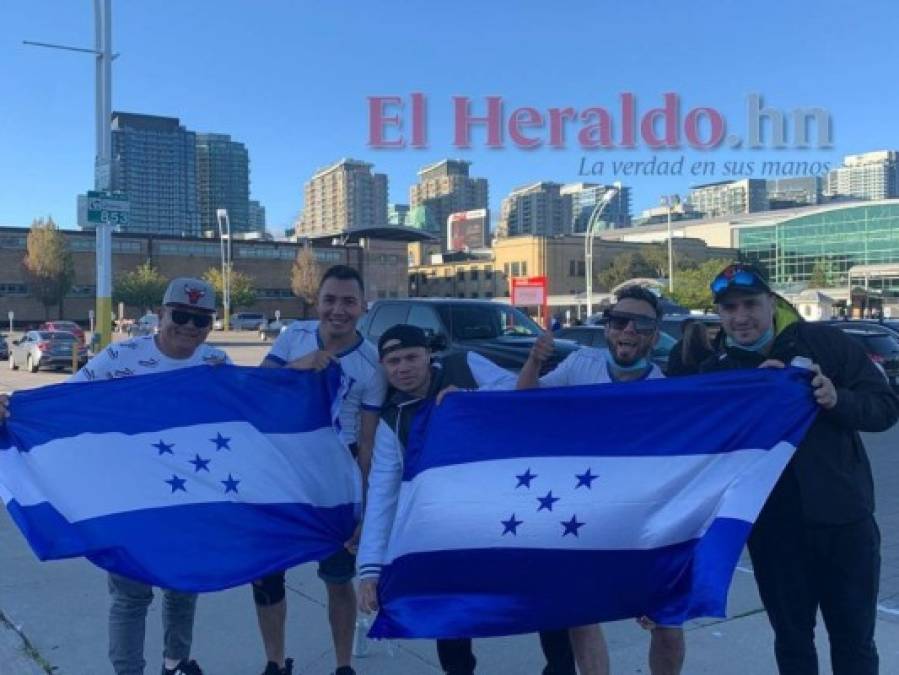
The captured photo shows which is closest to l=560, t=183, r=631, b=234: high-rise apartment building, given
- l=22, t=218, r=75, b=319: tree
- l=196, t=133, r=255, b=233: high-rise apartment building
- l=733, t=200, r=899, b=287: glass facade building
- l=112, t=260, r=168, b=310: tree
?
l=733, t=200, r=899, b=287: glass facade building

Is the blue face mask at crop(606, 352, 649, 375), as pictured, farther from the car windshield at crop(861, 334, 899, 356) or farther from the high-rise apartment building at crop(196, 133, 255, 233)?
the high-rise apartment building at crop(196, 133, 255, 233)

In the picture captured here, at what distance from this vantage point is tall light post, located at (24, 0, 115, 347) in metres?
14.0

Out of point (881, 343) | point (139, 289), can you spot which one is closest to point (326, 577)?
point (881, 343)

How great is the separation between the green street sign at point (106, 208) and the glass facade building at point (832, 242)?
84.5 metres

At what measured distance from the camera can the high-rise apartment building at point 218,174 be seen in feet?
312

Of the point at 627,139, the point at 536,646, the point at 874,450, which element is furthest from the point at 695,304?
the point at 536,646

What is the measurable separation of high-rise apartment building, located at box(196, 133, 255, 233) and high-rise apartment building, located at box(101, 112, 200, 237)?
8999 millimetres

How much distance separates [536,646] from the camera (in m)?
4.65

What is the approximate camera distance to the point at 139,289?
69.6 m

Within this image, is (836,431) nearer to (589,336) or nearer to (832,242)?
(589,336)

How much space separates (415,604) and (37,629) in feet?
9.51

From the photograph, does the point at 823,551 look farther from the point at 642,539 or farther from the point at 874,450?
the point at 874,450

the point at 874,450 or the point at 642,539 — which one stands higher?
the point at 642,539

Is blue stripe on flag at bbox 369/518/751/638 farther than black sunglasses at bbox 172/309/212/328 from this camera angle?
No
